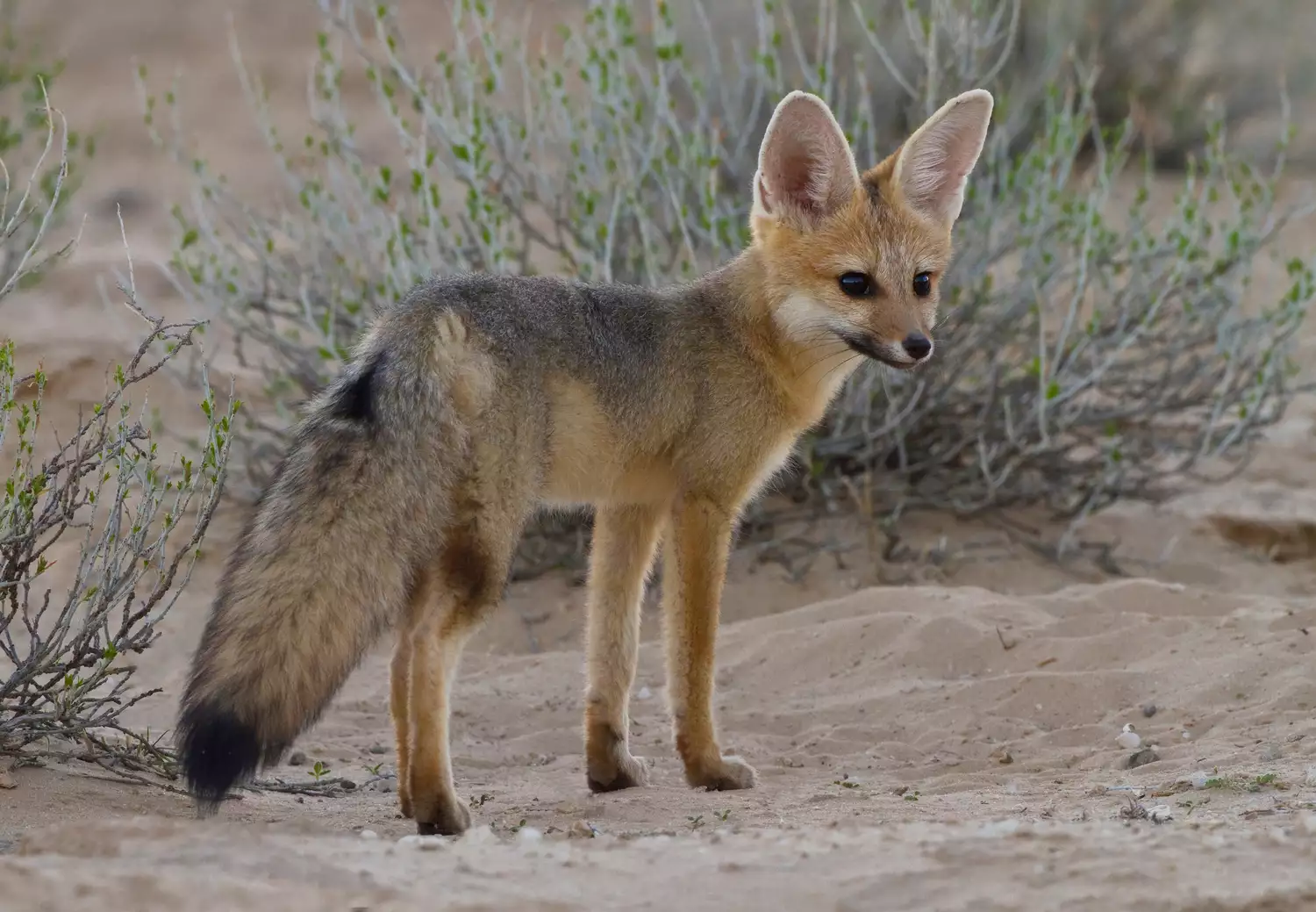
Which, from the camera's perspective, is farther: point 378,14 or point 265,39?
point 265,39

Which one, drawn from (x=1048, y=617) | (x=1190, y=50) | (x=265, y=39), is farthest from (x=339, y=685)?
(x=265, y=39)

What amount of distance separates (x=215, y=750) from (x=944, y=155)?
2828mm

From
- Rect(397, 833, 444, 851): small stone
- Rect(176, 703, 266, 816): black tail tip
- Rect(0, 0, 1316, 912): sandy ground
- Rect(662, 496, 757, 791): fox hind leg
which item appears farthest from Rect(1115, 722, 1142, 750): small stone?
Rect(176, 703, 266, 816): black tail tip

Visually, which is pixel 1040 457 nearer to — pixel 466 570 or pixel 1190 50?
pixel 466 570

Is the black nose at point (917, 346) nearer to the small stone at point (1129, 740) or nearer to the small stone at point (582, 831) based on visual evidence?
the small stone at point (1129, 740)

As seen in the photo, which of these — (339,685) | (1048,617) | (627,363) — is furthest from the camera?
(1048,617)

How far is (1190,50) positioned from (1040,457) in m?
6.41

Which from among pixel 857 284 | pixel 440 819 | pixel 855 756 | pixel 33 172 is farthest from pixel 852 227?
pixel 33 172

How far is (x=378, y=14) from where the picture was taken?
6.28 m

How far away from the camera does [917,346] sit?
4.28 metres

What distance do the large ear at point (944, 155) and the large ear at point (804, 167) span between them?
0.69 ft

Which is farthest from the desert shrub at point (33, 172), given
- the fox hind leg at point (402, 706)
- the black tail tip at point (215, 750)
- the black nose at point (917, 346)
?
the black nose at point (917, 346)

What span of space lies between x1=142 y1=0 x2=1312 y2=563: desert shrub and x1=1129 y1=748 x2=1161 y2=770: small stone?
7.08 ft

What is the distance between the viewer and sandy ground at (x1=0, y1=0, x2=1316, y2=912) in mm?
2807
